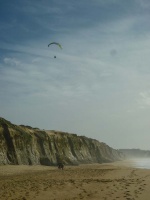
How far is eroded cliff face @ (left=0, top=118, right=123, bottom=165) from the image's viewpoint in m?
42.8

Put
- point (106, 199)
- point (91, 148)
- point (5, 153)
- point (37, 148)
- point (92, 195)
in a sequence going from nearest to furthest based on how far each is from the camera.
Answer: point (106, 199) → point (92, 195) → point (5, 153) → point (37, 148) → point (91, 148)

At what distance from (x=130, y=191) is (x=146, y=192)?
924mm

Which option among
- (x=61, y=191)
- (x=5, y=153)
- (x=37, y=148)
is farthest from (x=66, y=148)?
(x=61, y=191)

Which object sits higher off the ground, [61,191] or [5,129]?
[5,129]

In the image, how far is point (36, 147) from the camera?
5209 cm

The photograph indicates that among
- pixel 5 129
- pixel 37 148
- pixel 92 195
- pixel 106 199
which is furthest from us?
pixel 37 148

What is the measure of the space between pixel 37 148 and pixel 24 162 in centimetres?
795

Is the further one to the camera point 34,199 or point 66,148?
point 66,148

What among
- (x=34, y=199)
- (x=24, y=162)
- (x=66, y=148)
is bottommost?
(x=34, y=199)

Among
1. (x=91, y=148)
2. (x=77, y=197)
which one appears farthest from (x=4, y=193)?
(x=91, y=148)

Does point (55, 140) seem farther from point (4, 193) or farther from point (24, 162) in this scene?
point (4, 193)

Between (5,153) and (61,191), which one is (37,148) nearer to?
(5,153)

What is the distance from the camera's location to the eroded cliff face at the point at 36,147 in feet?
140

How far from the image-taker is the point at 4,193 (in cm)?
1590
